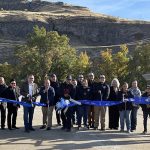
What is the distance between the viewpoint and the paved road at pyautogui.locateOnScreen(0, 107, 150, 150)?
1320cm

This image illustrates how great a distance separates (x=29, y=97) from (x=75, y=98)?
163 centimetres

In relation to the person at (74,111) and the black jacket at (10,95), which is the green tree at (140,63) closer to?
the person at (74,111)

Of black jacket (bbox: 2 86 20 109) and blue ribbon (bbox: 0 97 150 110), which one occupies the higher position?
black jacket (bbox: 2 86 20 109)

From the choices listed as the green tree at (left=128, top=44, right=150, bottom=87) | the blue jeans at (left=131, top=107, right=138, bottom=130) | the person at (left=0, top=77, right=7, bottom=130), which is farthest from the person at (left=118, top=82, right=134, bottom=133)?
the green tree at (left=128, top=44, right=150, bottom=87)

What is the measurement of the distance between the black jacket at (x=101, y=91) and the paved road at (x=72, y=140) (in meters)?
1.16

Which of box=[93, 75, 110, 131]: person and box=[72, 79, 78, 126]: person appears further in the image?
box=[72, 79, 78, 126]: person

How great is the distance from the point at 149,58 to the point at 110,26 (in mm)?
69370

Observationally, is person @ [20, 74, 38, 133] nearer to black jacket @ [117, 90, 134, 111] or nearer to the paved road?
the paved road

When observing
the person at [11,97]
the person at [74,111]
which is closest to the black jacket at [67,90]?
the person at [74,111]

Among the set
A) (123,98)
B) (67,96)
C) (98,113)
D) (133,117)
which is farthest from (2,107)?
(133,117)

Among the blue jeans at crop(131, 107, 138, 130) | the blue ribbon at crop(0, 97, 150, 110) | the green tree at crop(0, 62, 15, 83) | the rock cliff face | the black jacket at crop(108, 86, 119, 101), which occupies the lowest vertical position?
the blue jeans at crop(131, 107, 138, 130)

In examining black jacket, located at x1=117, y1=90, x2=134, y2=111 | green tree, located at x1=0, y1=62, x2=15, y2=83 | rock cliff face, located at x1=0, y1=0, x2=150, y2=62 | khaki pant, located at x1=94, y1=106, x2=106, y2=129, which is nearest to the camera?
black jacket, located at x1=117, y1=90, x2=134, y2=111

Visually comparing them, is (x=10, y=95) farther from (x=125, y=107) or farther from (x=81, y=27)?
(x=81, y=27)

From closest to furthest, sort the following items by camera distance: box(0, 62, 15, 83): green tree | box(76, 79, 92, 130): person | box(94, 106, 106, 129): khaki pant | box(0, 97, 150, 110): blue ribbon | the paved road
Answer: the paved road
box(0, 97, 150, 110): blue ribbon
box(94, 106, 106, 129): khaki pant
box(76, 79, 92, 130): person
box(0, 62, 15, 83): green tree
